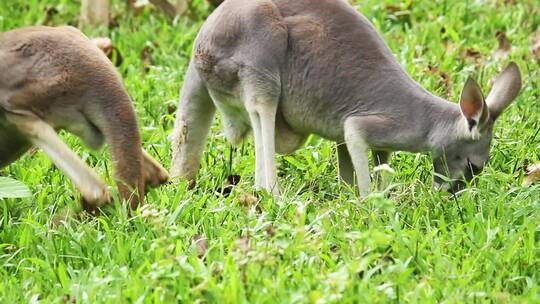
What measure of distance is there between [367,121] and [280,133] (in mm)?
541

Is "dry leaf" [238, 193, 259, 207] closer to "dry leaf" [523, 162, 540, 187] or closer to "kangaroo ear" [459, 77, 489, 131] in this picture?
"kangaroo ear" [459, 77, 489, 131]

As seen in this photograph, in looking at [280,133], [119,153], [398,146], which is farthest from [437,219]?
[119,153]

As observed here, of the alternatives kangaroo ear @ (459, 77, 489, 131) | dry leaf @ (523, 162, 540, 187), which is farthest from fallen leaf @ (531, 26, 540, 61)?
kangaroo ear @ (459, 77, 489, 131)

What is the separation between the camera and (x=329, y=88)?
5957mm

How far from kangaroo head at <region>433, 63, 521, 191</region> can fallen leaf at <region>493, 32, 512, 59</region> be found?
2.27 m

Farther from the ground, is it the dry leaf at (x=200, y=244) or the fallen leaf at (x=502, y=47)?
the fallen leaf at (x=502, y=47)

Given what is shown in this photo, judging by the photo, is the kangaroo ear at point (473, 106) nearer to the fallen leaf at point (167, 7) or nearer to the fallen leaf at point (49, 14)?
the fallen leaf at point (167, 7)

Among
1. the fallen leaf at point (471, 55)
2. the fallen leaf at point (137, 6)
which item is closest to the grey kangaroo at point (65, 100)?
the fallen leaf at point (471, 55)

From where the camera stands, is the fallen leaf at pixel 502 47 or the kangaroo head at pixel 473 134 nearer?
the kangaroo head at pixel 473 134

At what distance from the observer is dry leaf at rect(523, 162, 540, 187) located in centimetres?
601

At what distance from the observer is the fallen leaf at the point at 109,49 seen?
799 cm

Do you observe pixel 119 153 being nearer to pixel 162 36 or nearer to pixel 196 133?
pixel 196 133

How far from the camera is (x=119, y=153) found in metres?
5.26

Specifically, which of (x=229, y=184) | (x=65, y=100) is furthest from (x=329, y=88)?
(x=65, y=100)
